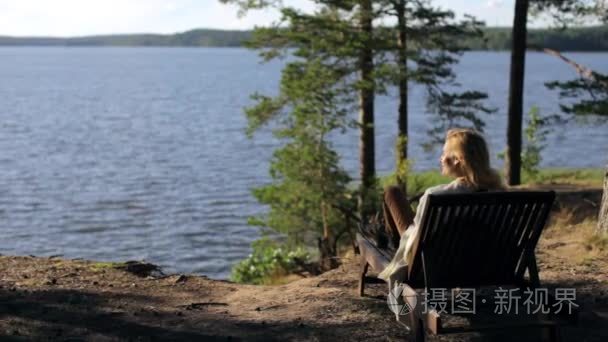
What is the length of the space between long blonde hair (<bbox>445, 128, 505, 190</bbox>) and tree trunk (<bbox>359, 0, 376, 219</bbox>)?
1095 centimetres

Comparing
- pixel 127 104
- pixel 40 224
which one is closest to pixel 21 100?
pixel 127 104

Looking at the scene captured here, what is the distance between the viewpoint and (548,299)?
200 inches

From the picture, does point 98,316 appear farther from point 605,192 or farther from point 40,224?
point 40,224

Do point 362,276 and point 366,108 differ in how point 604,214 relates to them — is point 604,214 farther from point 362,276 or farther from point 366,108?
point 366,108

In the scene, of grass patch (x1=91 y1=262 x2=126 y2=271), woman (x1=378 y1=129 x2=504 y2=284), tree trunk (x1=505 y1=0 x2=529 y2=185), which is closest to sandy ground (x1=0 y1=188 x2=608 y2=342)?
grass patch (x1=91 y1=262 x2=126 y2=271)

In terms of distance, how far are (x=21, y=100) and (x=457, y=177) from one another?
57850 mm

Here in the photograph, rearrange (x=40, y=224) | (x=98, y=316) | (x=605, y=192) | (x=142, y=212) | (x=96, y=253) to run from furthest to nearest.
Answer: (x=142, y=212), (x=40, y=224), (x=96, y=253), (x=605, y=192), (x=98, y=316)

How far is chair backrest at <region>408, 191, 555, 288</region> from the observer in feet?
15.5

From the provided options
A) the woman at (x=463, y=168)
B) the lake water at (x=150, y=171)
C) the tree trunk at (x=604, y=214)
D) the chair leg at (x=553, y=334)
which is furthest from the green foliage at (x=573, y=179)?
the woman at (x=463, y=168)

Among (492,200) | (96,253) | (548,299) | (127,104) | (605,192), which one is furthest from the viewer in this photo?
(127,104)

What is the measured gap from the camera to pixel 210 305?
684cm

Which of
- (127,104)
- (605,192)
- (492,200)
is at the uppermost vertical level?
(492,200)

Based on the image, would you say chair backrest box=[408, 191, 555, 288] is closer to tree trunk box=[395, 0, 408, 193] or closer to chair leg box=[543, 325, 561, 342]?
chair leg box=[543, 325, 561, 342]

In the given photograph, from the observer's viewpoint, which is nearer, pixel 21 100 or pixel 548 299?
pixel 548 299
